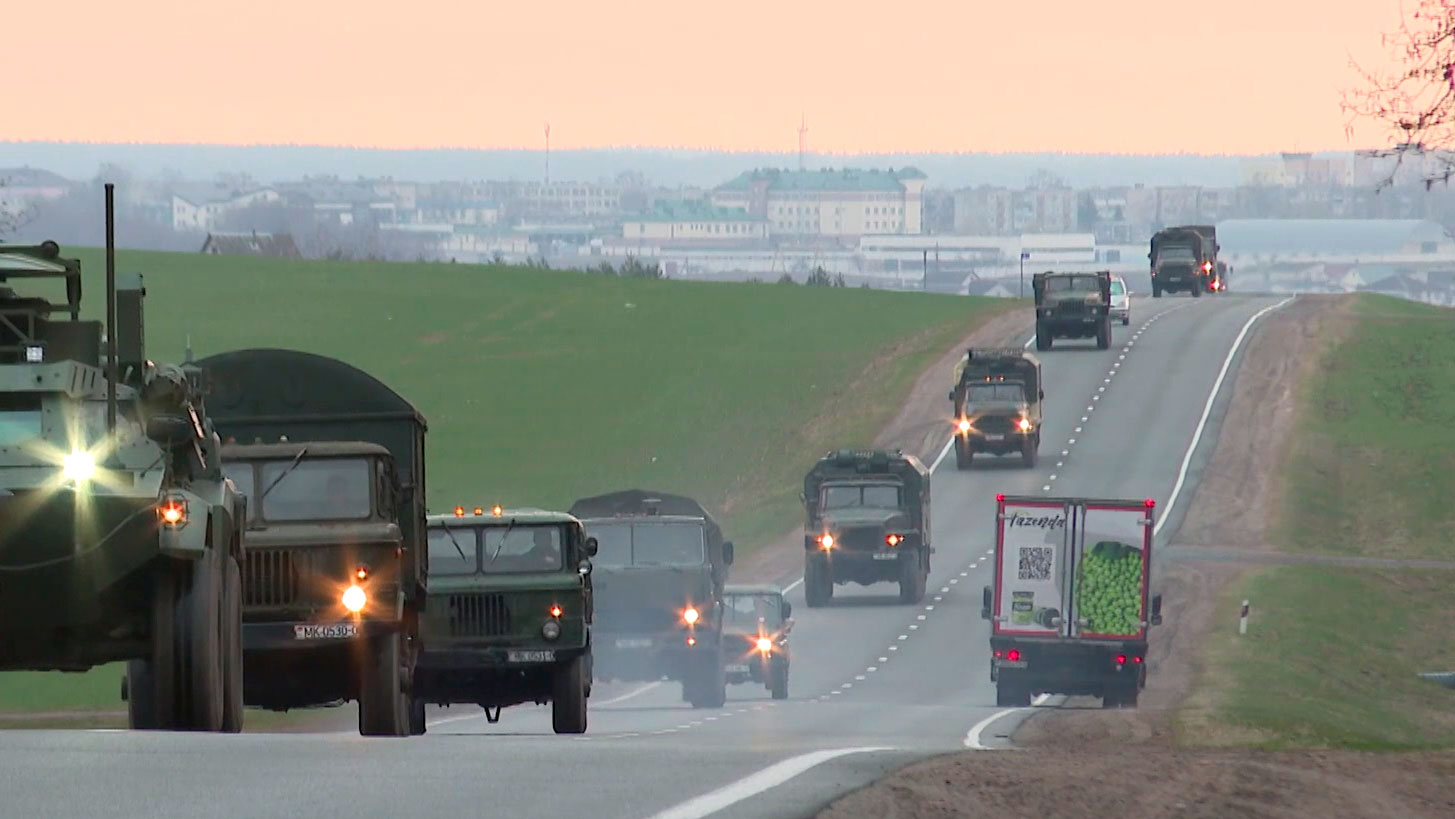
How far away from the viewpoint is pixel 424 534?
74.6ft

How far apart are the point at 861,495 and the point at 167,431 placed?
41287 mm

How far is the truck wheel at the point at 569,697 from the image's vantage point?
24.7 meters

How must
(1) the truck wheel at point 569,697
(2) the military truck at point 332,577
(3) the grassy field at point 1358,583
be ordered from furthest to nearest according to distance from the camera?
(3) the grassy field at point 1358,583, (1) the truck wheel at point 569,697, (2) the military truck at point 332,577

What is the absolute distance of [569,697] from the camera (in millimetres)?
24641

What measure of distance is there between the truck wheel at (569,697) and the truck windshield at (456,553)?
1585 mm

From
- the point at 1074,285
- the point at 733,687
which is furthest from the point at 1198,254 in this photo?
the point at 733,687

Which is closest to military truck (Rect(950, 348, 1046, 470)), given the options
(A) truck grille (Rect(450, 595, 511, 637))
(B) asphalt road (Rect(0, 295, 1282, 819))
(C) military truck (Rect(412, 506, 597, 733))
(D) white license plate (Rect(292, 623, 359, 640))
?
(B) asphalt road (Rect(0, 295, 1282, 819))

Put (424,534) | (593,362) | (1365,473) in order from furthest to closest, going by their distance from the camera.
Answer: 1. (593,362)
2. (1365,473)
3. (424,534)

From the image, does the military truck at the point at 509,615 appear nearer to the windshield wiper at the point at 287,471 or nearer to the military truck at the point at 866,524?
the windshield wiper at the point at 287,471

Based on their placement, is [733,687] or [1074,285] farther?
[1074,285]

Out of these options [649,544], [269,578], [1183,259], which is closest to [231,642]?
[269,578]

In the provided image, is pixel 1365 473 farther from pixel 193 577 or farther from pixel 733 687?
pixel 193 577

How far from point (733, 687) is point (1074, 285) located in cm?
4114

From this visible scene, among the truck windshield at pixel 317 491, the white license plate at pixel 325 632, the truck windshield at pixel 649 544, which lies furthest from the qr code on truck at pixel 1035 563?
the white license plate at pixel 325 632
